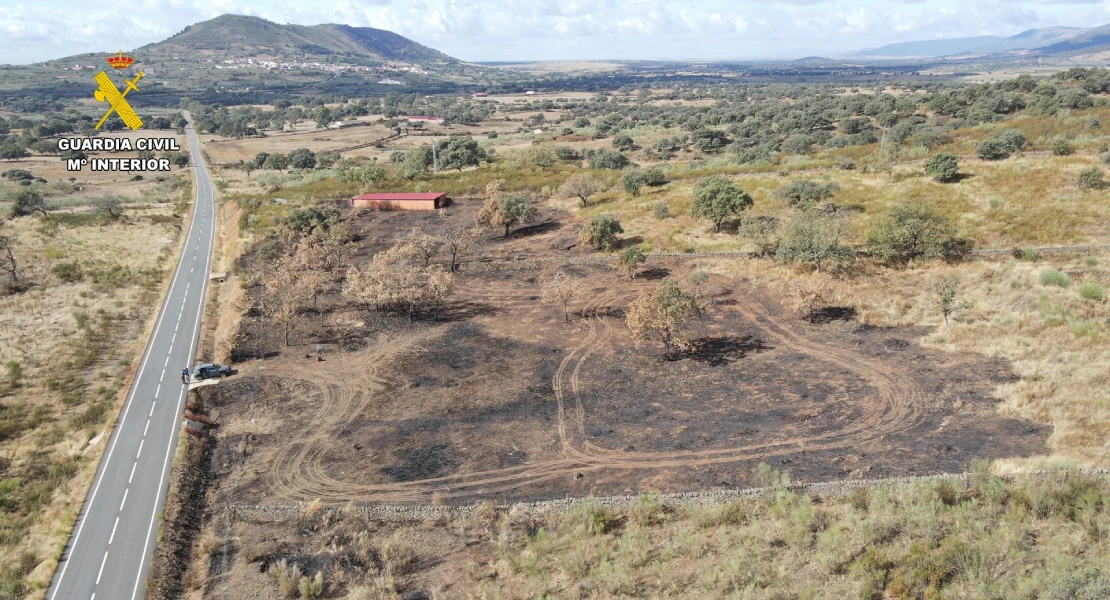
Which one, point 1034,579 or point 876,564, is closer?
point 1034,579

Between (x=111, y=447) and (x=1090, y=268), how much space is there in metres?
60.0

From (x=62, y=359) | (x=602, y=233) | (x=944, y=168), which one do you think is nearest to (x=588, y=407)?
(x=602, y=233)

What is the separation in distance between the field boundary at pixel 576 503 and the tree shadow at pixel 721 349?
1291 centimetres

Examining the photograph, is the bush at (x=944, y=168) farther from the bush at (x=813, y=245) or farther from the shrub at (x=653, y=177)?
the shrub at (x=653, y=177)

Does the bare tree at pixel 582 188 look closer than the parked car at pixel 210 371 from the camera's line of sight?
Result: No

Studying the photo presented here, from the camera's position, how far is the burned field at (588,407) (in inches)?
977

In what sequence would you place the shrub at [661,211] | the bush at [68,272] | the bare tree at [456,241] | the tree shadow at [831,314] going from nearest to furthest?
the tree shadow at [831,314], the bare tree at [456,241], the bush at [68,272], the shrub at [661,211]

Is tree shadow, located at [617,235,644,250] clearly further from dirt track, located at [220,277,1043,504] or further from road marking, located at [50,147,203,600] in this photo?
road marking, located at [50,147,203,600]

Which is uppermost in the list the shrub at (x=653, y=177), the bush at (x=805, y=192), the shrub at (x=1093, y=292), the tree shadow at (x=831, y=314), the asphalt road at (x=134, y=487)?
the shrub at (x=653, y=177)

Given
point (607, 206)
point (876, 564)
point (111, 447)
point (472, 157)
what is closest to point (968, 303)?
point (876, 564)

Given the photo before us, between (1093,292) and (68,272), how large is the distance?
81247 millimetres

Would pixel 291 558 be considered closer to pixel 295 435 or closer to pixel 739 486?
pixel 295 435

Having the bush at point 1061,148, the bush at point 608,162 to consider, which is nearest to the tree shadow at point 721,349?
the bush at point 1061,148

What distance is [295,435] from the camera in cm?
2948
